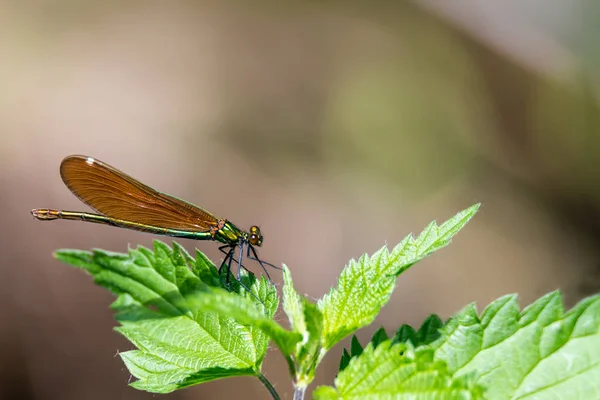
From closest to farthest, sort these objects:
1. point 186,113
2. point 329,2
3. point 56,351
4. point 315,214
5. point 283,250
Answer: point 56,351 < point 283,250 < point 315,214 < point 186,113 < point 329,2

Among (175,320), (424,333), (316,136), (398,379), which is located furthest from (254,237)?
(316,136)

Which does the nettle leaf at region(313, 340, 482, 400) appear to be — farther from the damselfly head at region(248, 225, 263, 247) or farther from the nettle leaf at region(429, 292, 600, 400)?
the damselfly head at region(248, 225, 263, 247)

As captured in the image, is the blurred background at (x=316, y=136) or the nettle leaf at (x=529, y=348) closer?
the nettle leaf at (x=529, y=348)

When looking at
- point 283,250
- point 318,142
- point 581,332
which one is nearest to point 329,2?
point 318,142

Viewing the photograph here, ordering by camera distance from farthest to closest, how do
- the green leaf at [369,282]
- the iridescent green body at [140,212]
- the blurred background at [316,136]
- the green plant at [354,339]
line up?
1. the blurred background at [316,136]
2. the iridescent green body at [140,212]
3. the green leaf at [369,282]
4. the green plant at [354,339]

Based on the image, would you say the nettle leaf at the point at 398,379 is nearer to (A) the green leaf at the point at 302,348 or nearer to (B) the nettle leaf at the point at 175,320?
(A) the green leaf at the point at 302,348

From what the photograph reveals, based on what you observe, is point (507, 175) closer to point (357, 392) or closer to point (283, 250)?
point (283, 250)

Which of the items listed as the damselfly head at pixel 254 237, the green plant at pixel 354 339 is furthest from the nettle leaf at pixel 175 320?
the damselfly head at pixel 254 237

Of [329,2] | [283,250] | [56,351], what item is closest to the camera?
[56,351]

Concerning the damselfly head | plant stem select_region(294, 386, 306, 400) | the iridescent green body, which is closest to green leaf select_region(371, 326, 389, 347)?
plant stem select_region(294, 386, 306, 400)

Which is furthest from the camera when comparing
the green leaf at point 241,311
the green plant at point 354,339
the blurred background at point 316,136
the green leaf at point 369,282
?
the blurred background at point 316,136
